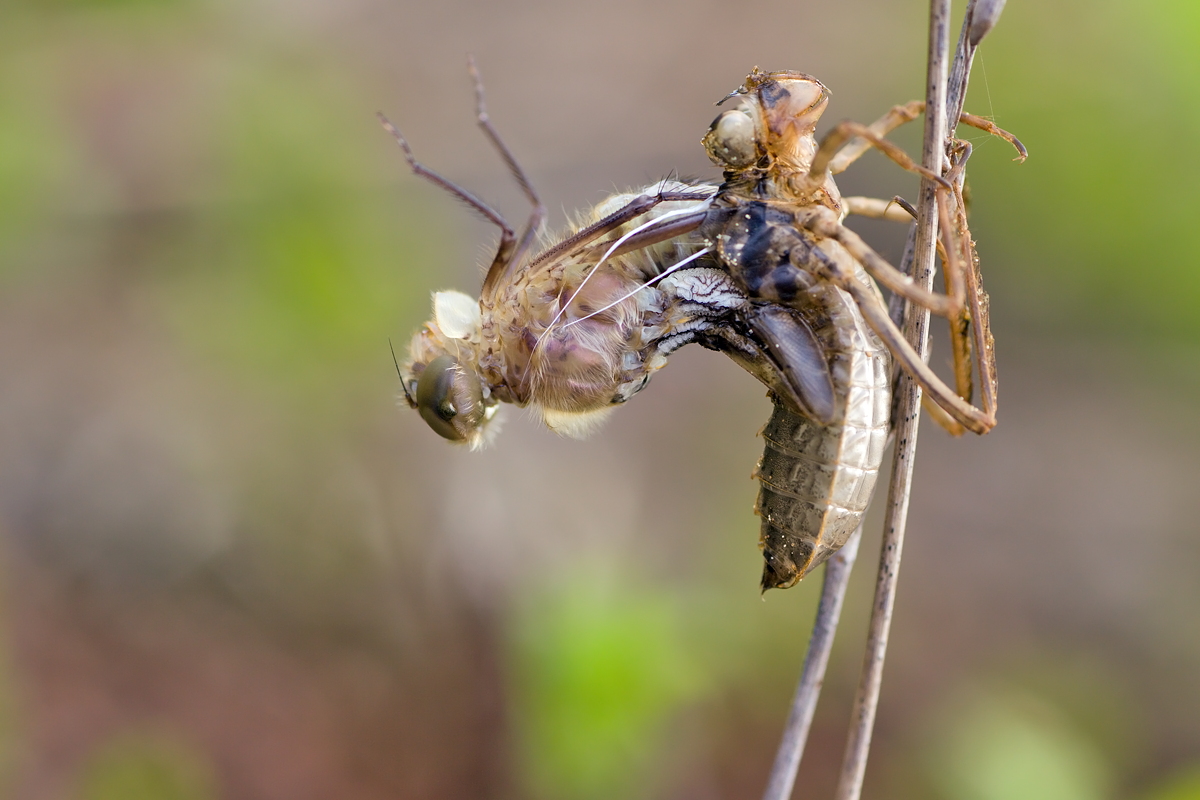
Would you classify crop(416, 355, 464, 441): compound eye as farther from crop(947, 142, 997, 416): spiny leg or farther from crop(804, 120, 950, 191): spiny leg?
crop(947, 142, 997, 416): spiny leg

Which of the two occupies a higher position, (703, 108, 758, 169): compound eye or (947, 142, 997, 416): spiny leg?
(703, 108, 758, 169): compound eye

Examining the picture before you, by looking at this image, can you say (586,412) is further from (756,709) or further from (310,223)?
(310,223)

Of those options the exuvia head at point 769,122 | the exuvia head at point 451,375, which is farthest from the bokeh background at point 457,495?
the exuvia head at point 769,122

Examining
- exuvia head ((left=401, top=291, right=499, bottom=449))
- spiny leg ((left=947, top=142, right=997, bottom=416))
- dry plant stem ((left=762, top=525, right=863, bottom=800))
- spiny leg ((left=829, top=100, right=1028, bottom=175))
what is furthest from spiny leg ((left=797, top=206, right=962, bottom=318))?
exuvia head ((left=401, top=291, right=499, bottom=449))

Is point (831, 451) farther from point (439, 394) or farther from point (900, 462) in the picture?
point (439, 394)

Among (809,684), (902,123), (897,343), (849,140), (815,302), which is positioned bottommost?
(809,684)

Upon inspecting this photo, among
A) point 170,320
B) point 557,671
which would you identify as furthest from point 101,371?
point 557,671

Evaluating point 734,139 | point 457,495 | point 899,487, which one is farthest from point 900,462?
point 457,495
